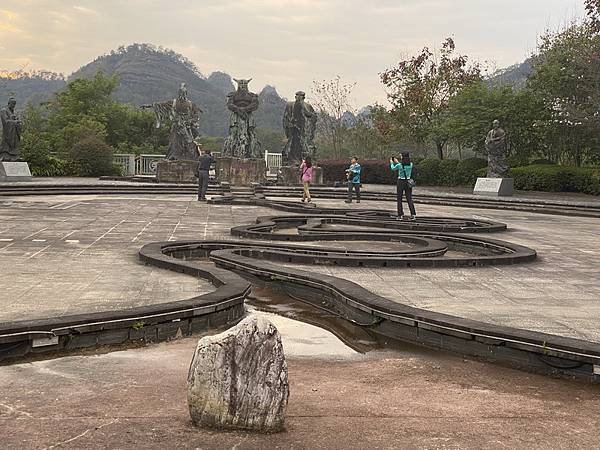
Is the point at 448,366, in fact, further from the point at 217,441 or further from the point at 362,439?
the point at 217,441

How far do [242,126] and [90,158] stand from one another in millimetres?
9605

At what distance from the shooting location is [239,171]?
32.7 m

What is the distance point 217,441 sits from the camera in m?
3.89

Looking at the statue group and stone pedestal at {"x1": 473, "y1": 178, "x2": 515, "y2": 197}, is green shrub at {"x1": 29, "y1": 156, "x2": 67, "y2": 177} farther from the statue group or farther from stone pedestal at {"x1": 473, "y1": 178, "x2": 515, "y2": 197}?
stone pedestal at {"x1": 473, "y1": 178, "x2": 515, "y2": 197}

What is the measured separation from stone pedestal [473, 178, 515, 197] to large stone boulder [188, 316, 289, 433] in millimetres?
26350

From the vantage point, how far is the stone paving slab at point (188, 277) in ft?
23.8

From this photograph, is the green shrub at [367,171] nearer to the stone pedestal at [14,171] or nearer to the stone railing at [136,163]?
the stone railing at [136,163]

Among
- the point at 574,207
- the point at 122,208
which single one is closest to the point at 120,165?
the point at 122,208

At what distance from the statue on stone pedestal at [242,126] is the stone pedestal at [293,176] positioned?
1.54 m

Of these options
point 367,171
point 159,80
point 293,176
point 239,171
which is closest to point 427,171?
point 367,171

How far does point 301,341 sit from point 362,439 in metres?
2.75

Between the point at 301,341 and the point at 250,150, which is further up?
the point at 250,150

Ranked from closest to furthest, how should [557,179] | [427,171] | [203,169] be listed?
[203,169]
[557,179]
[427,171]

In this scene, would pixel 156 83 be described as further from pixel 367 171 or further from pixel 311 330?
pixel 311 330
